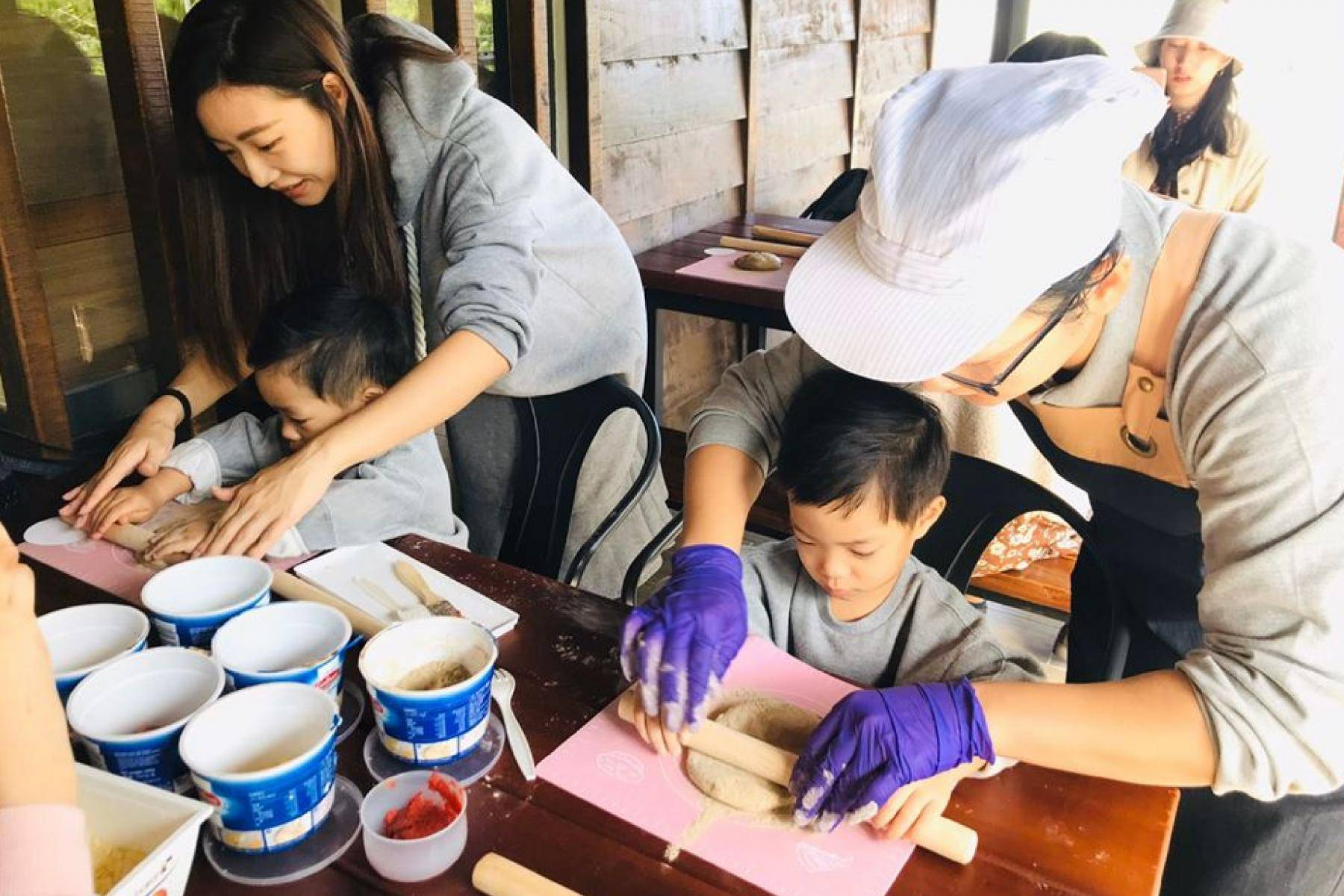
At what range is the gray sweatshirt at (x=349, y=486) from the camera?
4.81 feet

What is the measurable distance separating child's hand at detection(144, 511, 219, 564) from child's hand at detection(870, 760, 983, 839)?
0.97 metres

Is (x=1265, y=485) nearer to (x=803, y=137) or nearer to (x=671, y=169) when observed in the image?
(x=671, y=169)

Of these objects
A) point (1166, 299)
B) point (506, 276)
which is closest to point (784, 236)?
point (506, 276)

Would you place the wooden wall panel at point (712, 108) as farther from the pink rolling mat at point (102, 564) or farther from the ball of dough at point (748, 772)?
the ball of dough at point (748, 772)

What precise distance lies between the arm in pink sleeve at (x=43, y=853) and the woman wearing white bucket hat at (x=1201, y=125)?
324 cm

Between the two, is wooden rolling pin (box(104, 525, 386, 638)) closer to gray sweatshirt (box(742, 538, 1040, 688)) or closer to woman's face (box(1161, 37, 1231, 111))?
gray sweatshirt (box(742, 538, 1040, 688))

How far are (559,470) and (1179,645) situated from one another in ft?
3.40

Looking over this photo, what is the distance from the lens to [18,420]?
182cm

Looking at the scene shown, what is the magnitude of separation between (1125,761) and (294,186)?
55.8 inches

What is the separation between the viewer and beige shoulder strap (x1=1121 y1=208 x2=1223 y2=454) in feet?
3.45

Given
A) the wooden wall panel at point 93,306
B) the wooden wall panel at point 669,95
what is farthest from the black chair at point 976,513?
the wooden wall panel at point 669,95

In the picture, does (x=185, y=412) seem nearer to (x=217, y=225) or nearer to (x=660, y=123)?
(x=217, y=225)

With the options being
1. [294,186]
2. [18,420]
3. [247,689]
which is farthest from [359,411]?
[18,420]

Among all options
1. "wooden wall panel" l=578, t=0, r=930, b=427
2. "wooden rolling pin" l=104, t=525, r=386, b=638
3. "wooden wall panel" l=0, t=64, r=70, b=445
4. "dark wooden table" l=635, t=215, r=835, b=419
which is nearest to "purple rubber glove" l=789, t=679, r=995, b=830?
"wooden rolling pin" l=104, t=525, r=386, b=638
